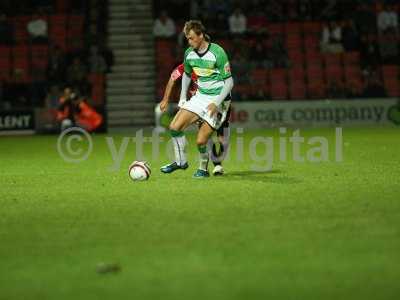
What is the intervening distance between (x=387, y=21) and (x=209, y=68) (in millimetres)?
15680

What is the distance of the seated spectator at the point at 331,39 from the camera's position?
25.7 meters

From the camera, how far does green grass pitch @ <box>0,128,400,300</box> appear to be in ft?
18.8

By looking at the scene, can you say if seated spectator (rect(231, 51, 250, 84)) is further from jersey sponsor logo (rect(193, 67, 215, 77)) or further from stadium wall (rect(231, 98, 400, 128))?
jersey sponsor logo (rect(193, 67, 215, 77))

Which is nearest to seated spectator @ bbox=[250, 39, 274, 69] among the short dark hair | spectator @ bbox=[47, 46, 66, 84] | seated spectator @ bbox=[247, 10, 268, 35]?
seated spectator @ bbox=[247, 10, 268, 35]

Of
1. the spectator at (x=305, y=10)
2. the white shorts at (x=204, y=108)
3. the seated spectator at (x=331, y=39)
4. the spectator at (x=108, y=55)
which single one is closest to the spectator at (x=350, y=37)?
the seated spectator at (x=331, y=39)

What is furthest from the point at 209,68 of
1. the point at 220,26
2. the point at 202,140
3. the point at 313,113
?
the point at 220,26

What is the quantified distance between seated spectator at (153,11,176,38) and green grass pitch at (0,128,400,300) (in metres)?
13.7

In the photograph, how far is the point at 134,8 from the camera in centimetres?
2736

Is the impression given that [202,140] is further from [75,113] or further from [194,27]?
[75,113]

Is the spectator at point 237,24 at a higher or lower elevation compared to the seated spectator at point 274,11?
lower

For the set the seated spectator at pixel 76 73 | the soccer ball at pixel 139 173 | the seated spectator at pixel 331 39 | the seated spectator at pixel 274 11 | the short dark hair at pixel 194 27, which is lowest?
the soccer ball at pixel 139 173

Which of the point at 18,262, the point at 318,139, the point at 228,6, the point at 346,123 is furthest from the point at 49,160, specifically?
the point at 228,6

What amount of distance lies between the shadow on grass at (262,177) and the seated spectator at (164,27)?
14.1m

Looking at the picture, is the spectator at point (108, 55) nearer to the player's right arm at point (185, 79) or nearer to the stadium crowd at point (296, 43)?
the stadium crowd at point (296, 43)
